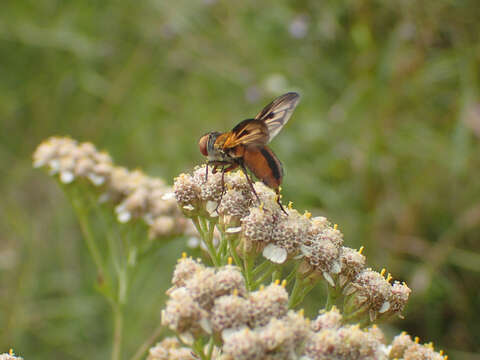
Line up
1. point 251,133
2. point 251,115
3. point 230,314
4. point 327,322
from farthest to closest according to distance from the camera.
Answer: point 251,115
point 251,133
point 327,322
point 230,314

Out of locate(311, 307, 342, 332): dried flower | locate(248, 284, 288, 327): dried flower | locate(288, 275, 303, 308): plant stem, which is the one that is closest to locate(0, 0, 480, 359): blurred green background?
locate(288, 275, 303, 308): plant stem

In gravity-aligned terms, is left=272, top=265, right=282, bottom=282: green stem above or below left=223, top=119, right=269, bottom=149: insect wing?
below

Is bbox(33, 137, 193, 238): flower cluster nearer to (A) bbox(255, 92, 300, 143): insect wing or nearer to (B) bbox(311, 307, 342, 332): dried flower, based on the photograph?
(A) bbox(255, 92, 300, 143): insect wing

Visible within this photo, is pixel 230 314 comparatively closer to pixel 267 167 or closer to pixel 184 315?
pixel 184 315

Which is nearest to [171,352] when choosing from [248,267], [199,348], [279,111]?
[199,348]

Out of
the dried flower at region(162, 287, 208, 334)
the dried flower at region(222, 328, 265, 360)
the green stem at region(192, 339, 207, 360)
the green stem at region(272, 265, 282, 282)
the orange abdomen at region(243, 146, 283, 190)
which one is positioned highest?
the orange abdomen at region(243, 146, 283, 190)

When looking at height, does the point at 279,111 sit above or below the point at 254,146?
above

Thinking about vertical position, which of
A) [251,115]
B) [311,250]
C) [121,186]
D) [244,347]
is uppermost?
[251,115]
